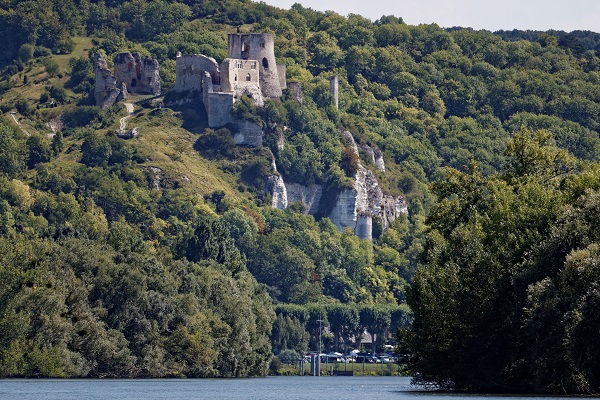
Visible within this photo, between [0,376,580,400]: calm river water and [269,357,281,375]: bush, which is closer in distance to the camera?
[0,376,580,400]: calm river water

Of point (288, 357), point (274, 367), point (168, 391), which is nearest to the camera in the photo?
point (168, 391)

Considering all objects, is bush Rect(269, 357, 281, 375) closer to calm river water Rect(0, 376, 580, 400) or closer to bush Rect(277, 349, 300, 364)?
bush Rect(277, 349, 300, 364)

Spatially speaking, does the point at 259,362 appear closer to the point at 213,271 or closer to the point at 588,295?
the point at 213,271

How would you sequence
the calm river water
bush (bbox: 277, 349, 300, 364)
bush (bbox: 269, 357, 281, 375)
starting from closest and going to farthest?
the calm river water
bush (bbox: 269, 357, 281, 375)
bush (bbox: 277, 349, 300, 364)

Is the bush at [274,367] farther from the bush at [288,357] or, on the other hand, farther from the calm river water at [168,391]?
the calm river water at [168,391]

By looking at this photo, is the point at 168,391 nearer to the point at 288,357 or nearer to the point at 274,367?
the point at 274,367

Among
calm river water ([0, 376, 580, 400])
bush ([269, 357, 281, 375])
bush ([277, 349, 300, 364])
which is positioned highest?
bush ([277, 349, 300, 364])

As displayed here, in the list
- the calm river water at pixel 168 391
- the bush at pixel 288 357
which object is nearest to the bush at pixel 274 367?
the bush at pixel 288 357

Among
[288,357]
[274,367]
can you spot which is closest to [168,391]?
[274,367]

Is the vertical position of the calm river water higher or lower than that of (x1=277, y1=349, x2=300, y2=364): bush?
lower

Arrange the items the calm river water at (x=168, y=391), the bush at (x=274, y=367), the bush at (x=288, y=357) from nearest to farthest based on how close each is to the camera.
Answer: the calm river water at (x=168, y=391)
the bush at (x=274, y=367)
the bush at (x=288, y=357)

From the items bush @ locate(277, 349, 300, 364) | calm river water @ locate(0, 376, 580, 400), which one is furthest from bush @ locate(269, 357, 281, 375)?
calm river water @ locate(0, 376, 580, 400)

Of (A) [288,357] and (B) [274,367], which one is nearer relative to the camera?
(B) [274,367]

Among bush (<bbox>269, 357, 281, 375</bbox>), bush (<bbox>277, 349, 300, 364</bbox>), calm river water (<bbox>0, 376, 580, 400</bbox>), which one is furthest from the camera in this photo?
bush (<bbox>277, 349, 300, 364</bbox>)
